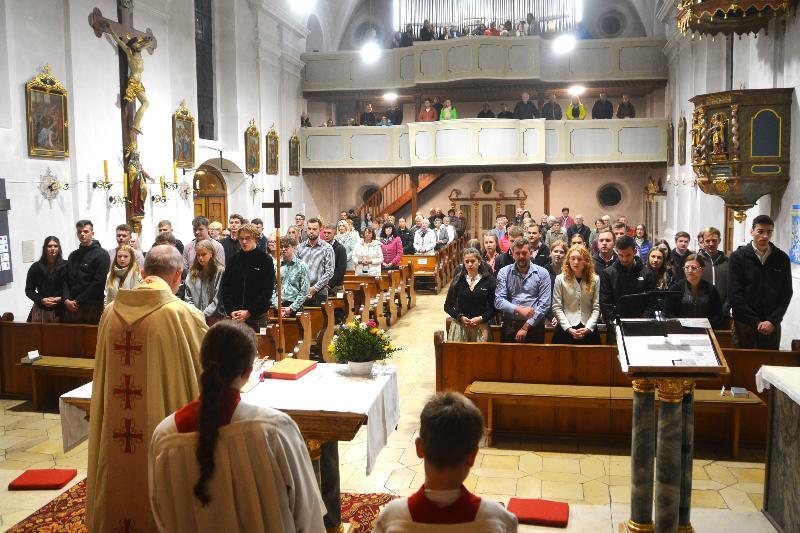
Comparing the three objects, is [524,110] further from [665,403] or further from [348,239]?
[665,403]

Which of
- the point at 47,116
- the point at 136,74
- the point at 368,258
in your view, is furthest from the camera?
the point at 368,258

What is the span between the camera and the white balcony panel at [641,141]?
17672mm

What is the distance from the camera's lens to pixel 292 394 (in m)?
3.85

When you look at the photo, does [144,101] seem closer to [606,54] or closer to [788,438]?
[788,438]

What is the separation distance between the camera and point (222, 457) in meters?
2.37

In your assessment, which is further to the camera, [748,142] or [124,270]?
[748,142]

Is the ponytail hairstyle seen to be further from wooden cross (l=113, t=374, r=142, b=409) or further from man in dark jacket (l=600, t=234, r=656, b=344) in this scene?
man in dark jacket (l=600, t=234, r=656, b=344)

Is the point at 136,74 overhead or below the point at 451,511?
overhead

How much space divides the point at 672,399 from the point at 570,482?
1741mm

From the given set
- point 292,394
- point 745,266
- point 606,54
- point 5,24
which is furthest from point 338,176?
point 292,394

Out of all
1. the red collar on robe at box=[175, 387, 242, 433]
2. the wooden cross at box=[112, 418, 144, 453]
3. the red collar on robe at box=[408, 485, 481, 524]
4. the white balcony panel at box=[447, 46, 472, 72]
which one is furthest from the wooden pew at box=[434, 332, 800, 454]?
the white balcony panel at box=[447, 46, 472, 72]

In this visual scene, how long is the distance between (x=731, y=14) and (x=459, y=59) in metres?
10.8

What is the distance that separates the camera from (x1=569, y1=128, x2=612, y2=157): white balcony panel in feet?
59.3

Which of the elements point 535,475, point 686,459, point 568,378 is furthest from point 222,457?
point 568,378
